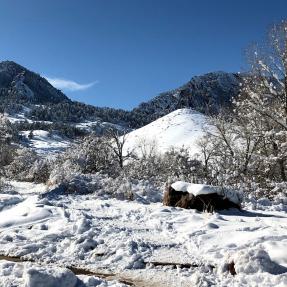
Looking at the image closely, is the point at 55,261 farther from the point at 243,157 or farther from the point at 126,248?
the point at 243,157

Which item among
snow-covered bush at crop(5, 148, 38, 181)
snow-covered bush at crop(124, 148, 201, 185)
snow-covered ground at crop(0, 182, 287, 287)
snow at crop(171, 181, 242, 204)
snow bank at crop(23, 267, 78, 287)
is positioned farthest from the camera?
snow-covered bush at crop(5, 148, 38, 181)

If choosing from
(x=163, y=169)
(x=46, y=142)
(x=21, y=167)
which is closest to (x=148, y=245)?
(x=163, y=169)

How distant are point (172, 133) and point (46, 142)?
10459 centimetres

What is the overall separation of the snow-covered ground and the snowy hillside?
5552 cm

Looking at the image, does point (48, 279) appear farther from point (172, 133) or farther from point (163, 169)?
point (172, 133)

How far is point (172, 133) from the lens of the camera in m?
89.2

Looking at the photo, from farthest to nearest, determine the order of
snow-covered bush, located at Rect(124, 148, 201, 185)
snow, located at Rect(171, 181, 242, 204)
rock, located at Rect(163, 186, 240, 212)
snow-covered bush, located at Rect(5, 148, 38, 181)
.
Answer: snow-covered bush, located at Rect(5, 148, 38, 181) < snow-covered bush, located at Rect(124, 148, 201, 185) < snow, located at Rect(171, 181, 242, 204) < rock, located at Rect(163, 186, 240, 212)

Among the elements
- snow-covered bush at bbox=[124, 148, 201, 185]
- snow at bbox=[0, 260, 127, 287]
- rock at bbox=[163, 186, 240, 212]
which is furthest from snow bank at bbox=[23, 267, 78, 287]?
snow-covered bush at bbox=[124, 148, 201, 185]

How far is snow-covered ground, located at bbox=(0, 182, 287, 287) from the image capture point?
27.5 ft

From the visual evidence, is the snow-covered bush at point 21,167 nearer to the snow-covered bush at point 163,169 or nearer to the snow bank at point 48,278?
the snow-covered bush at point 163,169

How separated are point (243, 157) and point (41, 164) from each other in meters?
17.0

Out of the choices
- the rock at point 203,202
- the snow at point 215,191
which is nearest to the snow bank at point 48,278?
the rock at point 203,202

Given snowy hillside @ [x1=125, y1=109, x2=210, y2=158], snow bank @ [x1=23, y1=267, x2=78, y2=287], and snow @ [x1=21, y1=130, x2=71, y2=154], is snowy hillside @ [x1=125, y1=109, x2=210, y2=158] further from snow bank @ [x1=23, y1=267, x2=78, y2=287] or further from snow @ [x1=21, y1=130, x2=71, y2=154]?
snow @ [x1=21, y1=130, x2=71, y2=154]

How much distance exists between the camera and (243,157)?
1300 inches
